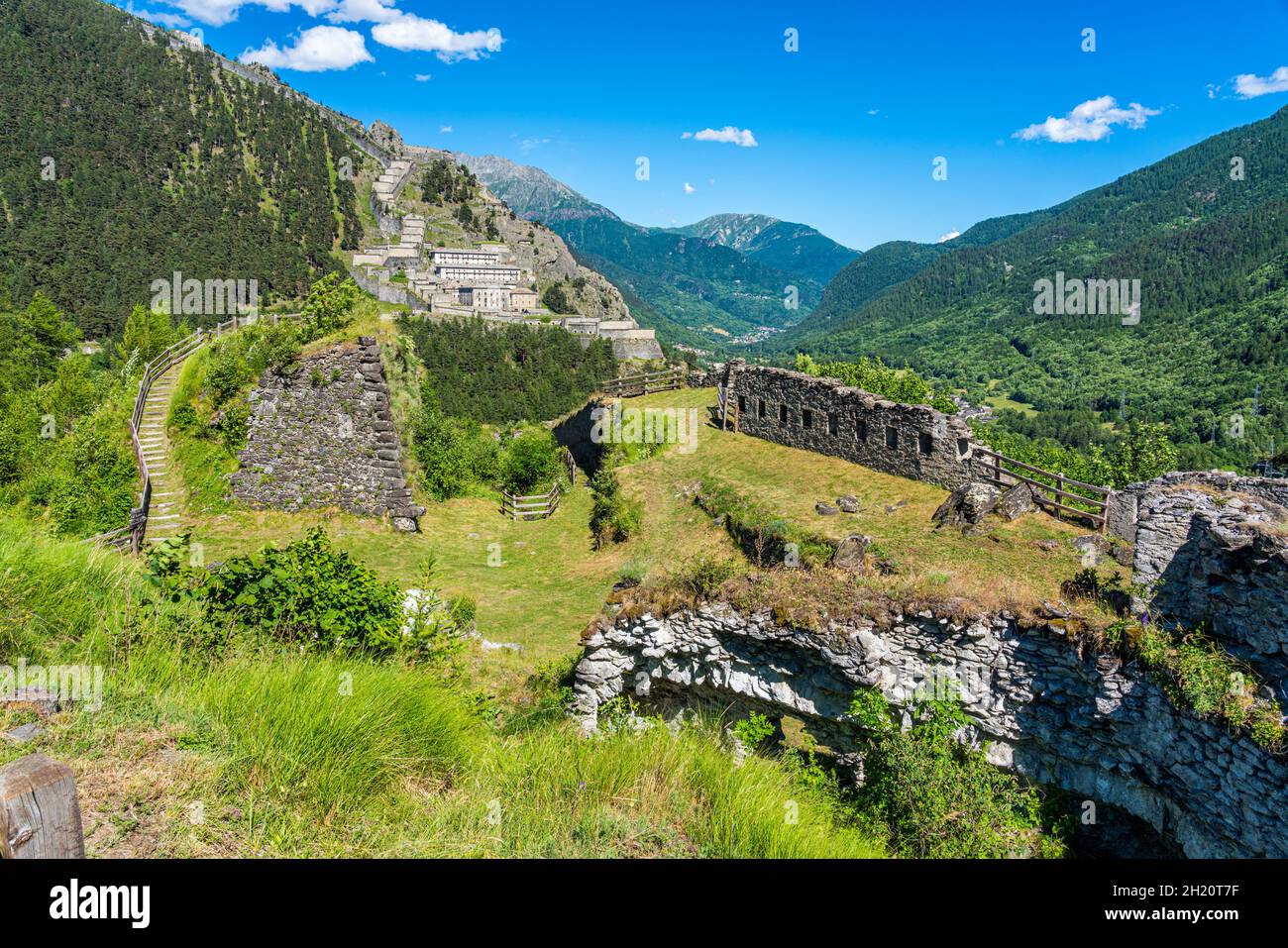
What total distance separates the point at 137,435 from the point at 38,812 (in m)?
18.9

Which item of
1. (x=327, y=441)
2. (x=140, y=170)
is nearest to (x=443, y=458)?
(x=327, y=441)

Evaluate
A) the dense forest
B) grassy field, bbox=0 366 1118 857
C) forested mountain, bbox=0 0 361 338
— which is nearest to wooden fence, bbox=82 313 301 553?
grassy field, bbox=0 366 1118 857

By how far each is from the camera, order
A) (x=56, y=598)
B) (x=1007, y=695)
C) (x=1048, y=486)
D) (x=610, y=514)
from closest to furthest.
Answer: (x=56, y=598)
(x=1007, y=695)
(x=1048, y=486)
(x=610, y=514)

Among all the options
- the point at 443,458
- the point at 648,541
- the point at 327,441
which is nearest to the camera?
the point at 327,441

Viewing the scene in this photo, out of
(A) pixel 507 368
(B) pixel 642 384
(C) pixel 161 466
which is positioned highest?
(A) pixel 507 368

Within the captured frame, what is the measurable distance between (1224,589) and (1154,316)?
179 m

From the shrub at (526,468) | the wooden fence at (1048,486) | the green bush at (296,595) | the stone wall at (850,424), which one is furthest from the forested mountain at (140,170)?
the green bush at (296,595)

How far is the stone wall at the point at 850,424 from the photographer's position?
17578 millimetres

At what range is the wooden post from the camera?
2922mm

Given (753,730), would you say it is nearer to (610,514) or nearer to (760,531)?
(760,531)

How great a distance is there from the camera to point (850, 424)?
67.2 feet

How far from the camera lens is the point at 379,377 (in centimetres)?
1784
